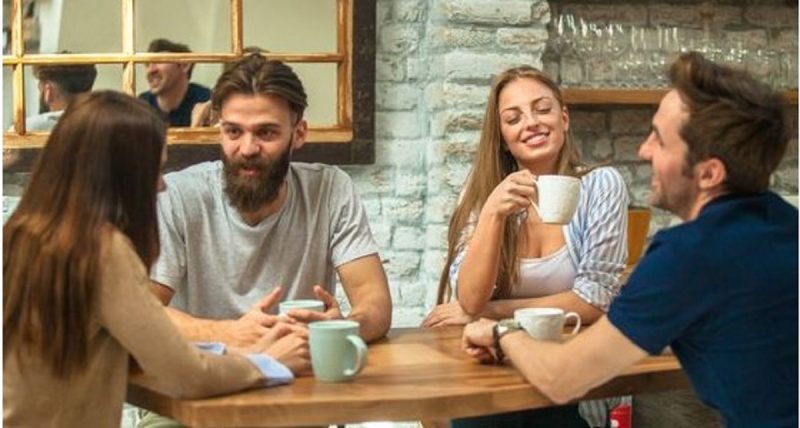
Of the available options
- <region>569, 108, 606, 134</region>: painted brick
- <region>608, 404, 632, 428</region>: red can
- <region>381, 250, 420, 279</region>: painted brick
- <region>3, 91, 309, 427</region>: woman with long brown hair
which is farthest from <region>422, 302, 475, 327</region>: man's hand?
<region>569, 108, 606, 134</region>: painted brick

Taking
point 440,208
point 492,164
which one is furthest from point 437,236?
point 492,164

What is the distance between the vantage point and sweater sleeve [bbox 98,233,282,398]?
183cm

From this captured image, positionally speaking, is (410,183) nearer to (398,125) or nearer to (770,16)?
(398,125)

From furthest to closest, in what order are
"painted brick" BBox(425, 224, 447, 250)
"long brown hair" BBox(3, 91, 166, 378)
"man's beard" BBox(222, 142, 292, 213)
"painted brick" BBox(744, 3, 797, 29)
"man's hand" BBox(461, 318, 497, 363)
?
"painted brick" BBox(744, 3, 797, 29) < "painted brick" BBox(425, 224, 447, 250) < "man's beard" BBox(222, 142, 292, 213) < "man's hand" BBox(461, 318, 497, 363) < "long brown hair" BBox(3, 91, 166, 378)

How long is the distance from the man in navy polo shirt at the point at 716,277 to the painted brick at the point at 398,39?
7.50 ft

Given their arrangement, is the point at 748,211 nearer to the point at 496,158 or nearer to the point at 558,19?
the point at 496,158

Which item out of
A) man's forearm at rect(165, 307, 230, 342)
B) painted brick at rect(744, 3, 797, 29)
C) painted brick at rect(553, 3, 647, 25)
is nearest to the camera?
man's forearm at rect(165, 307, 230, 342)

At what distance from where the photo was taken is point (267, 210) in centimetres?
264

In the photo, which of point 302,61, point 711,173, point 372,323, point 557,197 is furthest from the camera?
point 302,61

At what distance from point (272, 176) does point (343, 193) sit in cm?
19

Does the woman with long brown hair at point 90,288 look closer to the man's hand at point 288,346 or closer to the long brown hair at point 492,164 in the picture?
the man's hand at point 288,346

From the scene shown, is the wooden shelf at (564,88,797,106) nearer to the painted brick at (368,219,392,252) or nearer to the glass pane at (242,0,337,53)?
the painted brick at (368,219,392,252)

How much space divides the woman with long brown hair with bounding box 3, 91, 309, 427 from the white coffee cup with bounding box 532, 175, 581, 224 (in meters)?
0.67

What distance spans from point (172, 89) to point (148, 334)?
7.61ft
